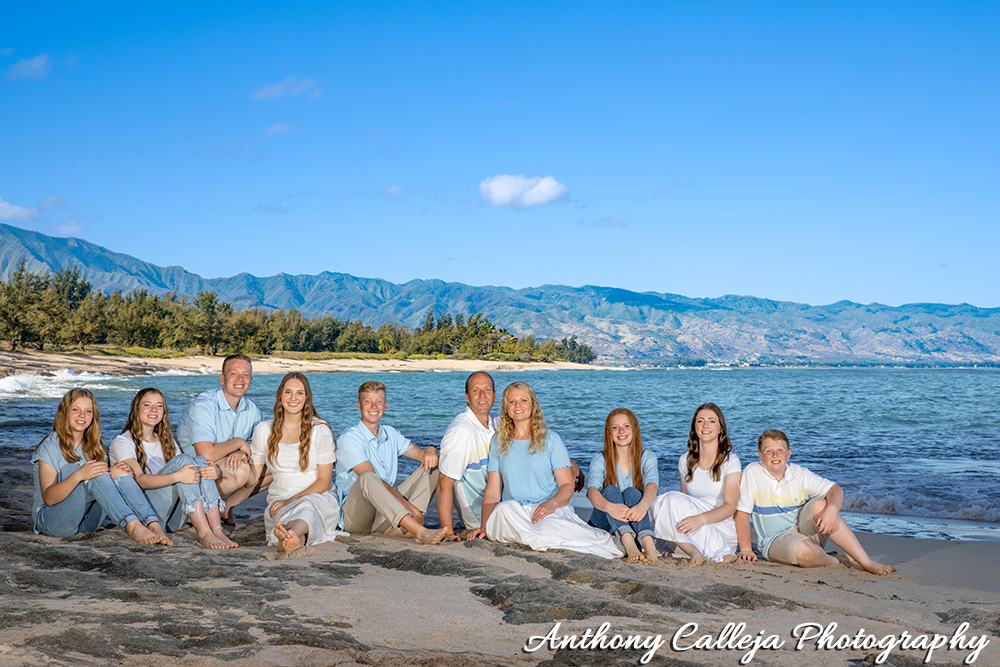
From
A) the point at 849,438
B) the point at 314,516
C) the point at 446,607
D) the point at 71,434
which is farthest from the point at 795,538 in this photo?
the point at 849,438

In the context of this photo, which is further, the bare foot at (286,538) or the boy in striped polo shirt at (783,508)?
the boy in striped polo shirt at (783,508)

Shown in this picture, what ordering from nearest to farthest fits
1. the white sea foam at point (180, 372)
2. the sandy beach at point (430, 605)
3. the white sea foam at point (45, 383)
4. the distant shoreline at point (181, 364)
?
the sandy beach at point (430, 605) → the white sea foam at point (45, 383) → the distant shoreline at point (181, 364) → the white sea foam at point (180, 372)

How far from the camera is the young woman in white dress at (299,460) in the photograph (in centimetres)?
606

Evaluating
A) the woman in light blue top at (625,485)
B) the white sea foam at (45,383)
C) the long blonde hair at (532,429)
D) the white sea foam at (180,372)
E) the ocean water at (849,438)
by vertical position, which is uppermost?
the long blonde hair at (532,429)

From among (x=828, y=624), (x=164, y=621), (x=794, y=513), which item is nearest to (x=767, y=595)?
(x=828, y=624)

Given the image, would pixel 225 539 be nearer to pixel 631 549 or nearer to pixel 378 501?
pixel 378 501

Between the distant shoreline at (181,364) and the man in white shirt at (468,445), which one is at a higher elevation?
the man in white shirt at (468,445)

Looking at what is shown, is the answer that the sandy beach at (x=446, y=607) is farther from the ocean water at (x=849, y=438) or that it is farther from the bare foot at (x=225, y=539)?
the ocean water at (x=849, y=438)

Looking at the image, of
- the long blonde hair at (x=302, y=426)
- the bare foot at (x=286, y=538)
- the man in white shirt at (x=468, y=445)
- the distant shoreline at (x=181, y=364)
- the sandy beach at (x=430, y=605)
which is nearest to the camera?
the sandy beach at (x=430, y=605)

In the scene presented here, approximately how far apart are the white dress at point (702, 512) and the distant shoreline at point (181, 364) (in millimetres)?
43270

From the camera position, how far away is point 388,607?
13.9 ft

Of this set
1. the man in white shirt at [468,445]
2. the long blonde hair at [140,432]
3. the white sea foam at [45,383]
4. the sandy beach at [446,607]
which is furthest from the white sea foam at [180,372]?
the sandy beach at [446,607]

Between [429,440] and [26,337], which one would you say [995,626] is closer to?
[429,440]

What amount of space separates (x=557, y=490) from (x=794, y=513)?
6.55 ft
